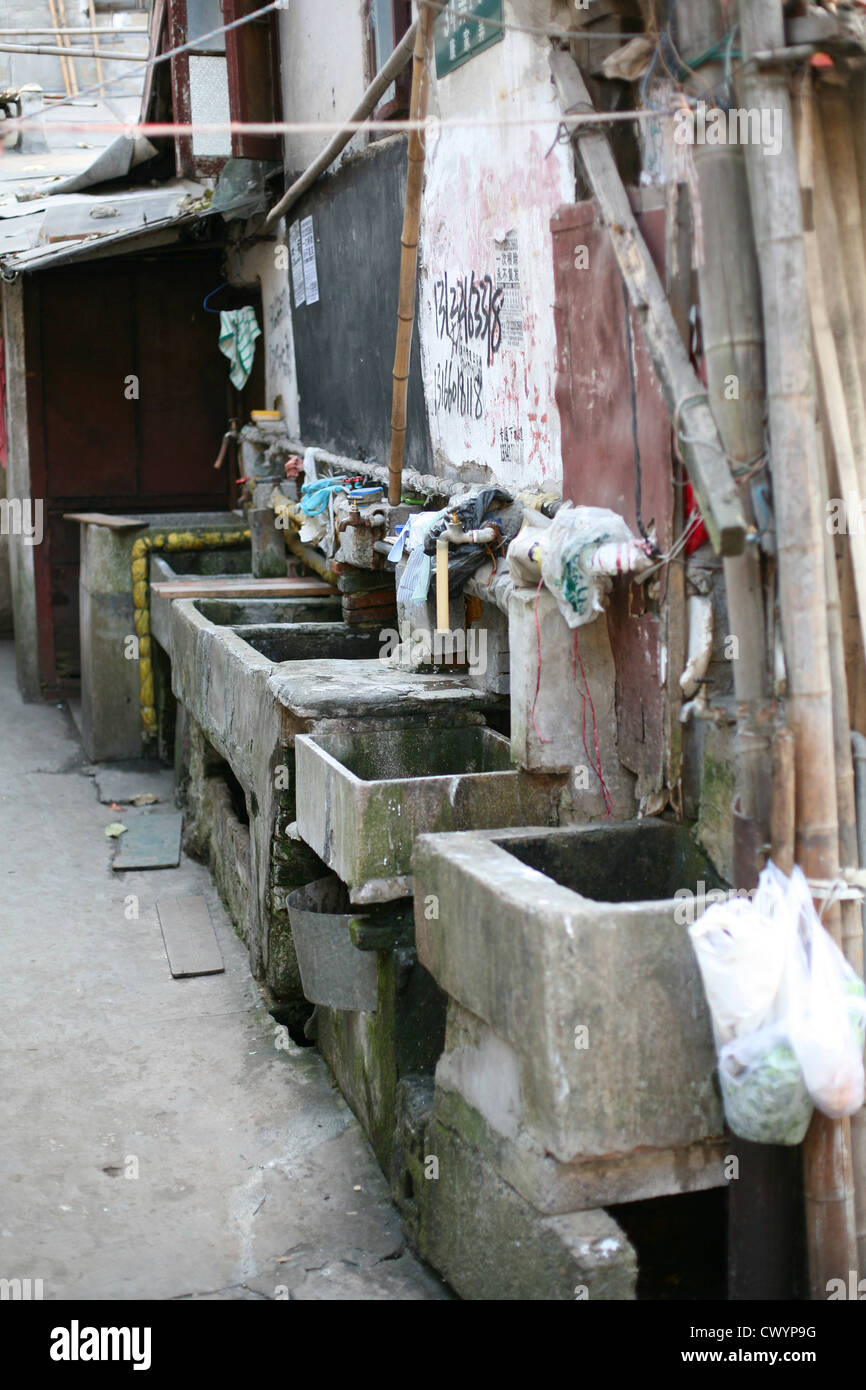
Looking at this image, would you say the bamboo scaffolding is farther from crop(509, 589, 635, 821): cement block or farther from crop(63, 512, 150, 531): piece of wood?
crop(63, 512, 150, 531): piece of wood

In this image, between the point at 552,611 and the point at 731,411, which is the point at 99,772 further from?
the point at 731,411

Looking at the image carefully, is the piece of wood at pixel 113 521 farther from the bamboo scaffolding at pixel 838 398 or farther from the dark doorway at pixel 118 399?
the bamboo scaffolding at pixel 838 398

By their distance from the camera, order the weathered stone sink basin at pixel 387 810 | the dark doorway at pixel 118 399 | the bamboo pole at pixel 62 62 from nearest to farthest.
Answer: the weathered stone sink basin at pixel 387 810 < the dark doorway at pixel 118 399 < the bamboo pole at pixel 62 62

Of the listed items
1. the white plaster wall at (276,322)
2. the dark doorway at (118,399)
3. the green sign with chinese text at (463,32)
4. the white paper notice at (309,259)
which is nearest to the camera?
the green sign with chinese text at (463,32)

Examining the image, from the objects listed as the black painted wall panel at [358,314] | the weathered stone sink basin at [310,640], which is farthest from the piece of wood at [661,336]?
the weathered stone sink basin at [310,640]

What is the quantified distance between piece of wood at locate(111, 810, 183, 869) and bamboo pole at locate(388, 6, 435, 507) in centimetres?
293

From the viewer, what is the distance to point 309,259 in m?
8.70

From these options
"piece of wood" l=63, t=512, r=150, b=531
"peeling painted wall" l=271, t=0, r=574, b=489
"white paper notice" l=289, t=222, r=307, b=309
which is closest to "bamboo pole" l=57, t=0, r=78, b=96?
"piece of wood" l=63, t=512, r=150, b=531

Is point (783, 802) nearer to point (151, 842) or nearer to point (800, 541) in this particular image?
point (800, 541)

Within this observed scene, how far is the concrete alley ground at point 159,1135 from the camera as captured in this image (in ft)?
14.4

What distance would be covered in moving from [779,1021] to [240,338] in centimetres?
859

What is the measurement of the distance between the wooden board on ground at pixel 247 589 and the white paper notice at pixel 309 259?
71.2 inches

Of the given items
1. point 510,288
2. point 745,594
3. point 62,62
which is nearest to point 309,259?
point 510,288

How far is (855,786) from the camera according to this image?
3752mm
